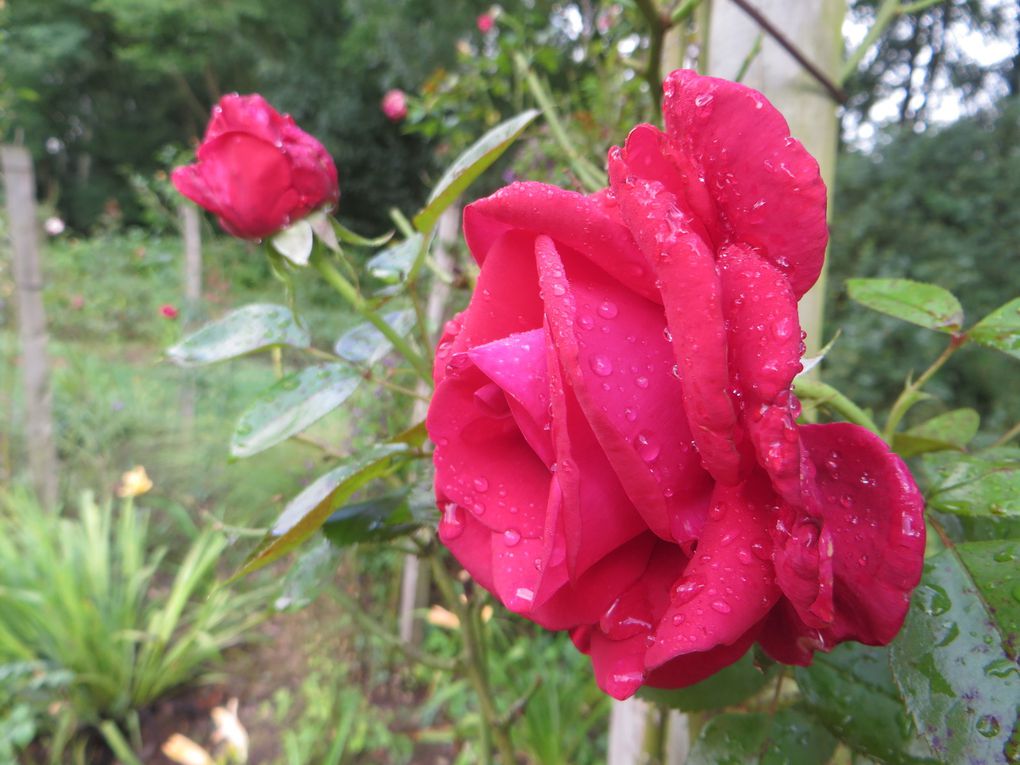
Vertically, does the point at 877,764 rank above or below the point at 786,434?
below

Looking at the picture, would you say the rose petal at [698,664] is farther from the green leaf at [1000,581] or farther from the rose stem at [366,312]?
the rose stem at [366,312]

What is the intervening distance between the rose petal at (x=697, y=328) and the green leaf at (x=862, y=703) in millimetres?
183

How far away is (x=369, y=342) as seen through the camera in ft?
1.54

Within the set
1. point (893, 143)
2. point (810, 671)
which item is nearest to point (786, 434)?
point (810, 671)

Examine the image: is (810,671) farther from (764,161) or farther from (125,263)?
(125,263)

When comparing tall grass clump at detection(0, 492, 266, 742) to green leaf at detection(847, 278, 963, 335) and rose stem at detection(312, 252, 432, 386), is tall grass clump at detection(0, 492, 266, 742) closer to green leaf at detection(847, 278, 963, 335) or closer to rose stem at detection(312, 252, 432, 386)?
rose stem at detection(312, 252, 432, 386)

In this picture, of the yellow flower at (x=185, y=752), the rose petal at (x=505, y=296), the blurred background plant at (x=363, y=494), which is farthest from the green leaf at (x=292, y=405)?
the yellow flower at (x=185, y=752)

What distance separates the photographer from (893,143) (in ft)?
9.70

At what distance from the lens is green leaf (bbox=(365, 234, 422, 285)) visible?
45cm

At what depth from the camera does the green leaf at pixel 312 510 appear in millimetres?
309

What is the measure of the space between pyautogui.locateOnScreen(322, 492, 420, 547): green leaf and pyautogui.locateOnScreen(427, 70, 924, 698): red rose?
0.48 ft

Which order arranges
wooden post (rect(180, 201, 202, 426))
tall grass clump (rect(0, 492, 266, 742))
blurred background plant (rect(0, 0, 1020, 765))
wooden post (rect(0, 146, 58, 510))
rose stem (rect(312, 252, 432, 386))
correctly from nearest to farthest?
rose stem (rect(312, 252, 432, 386)) < blurred background plant (rect(0, 0, 1020, 765)) < tall grass clump (rect(0, 492, 266, 742)) < wooden post (rect(0, 146, 58, 510)) < wooden post (rect(180, 201, 202, 426))

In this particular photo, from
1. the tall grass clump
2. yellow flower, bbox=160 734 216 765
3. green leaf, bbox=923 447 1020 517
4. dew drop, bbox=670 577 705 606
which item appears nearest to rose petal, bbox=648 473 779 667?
dew drop, bbox=670 577 705 606

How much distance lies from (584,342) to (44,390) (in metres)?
2.51
